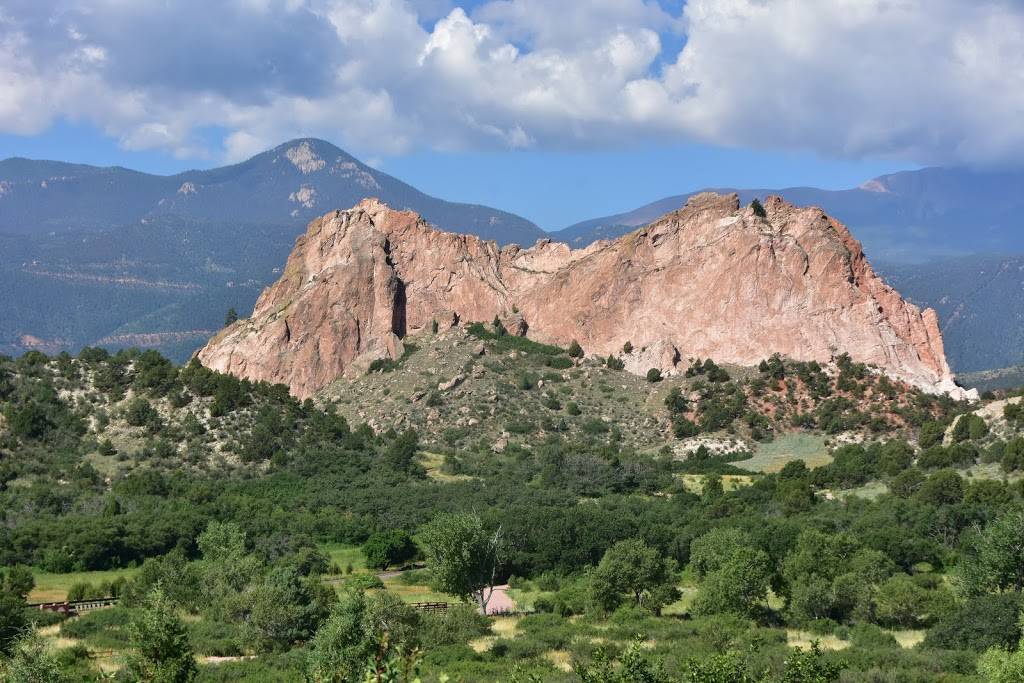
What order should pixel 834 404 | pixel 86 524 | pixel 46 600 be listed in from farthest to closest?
pixel 834 404
pixel 86 524
pixel 46 600

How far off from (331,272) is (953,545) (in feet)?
223

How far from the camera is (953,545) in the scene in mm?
66875

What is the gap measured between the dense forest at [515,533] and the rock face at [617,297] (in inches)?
147

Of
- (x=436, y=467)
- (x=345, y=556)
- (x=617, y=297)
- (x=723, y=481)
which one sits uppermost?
(x=617, y=297)

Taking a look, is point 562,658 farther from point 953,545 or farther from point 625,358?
point 625,358

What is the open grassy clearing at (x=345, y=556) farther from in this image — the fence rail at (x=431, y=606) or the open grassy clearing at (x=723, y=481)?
the open grassy clearing at (x=723, y=481)

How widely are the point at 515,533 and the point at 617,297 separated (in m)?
50.0

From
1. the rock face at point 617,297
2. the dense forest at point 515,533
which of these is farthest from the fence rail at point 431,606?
the rock face at point 617,297

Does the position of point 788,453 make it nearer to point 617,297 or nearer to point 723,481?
point 723,481

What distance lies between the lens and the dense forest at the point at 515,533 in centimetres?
4206

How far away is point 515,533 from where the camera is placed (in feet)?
224

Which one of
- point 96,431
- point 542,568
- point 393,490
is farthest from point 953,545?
point 96,431

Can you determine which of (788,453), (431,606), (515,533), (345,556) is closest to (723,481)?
(788,453)

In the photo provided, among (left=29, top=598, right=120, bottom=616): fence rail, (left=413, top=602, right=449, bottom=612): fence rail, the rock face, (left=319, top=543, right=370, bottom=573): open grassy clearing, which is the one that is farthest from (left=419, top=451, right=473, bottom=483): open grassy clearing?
(left=29, top=598, right=120, bottom=616): fence rail
